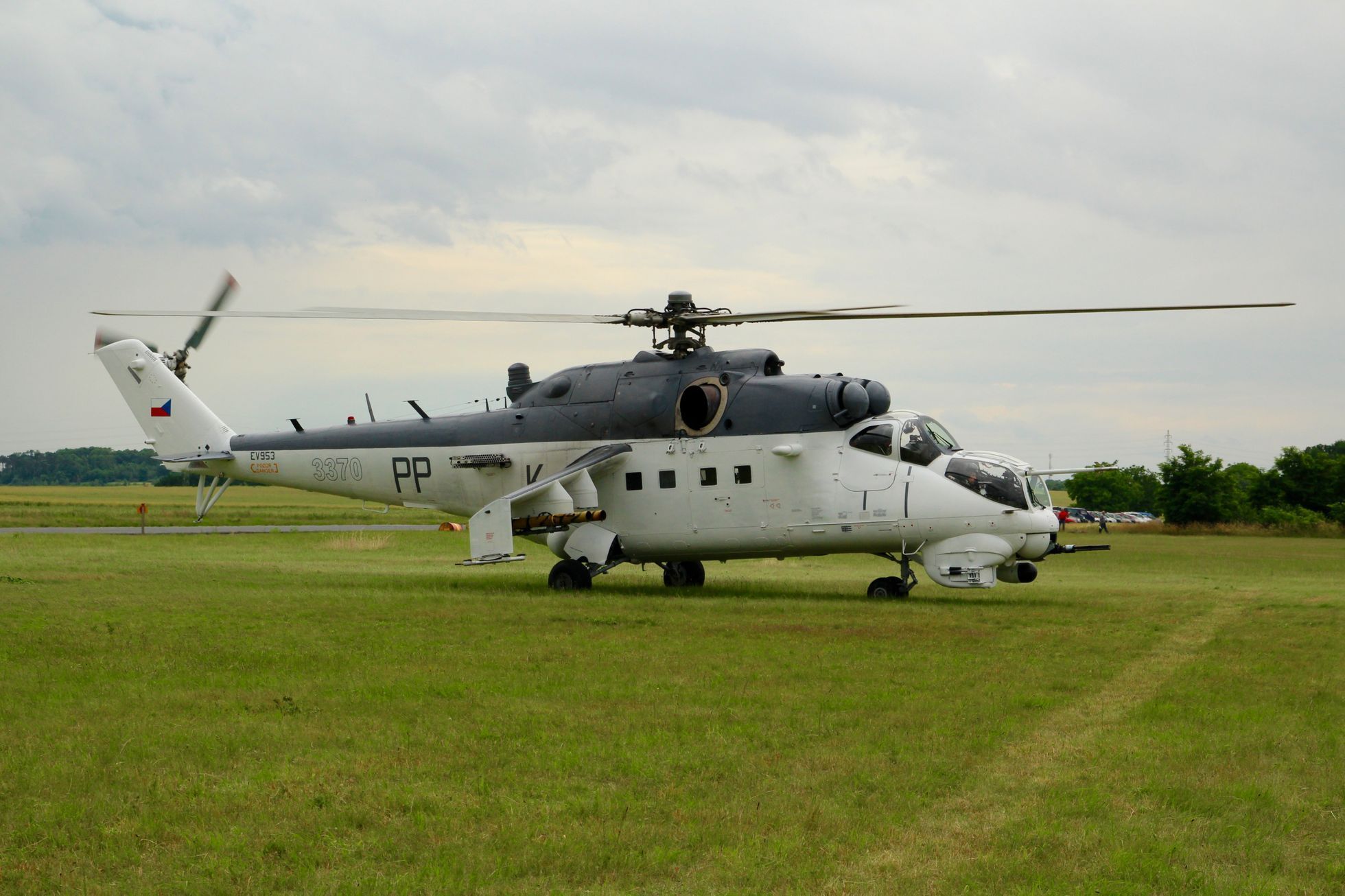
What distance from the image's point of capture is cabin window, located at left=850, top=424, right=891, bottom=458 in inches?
861

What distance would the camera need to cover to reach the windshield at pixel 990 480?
21.1 meters

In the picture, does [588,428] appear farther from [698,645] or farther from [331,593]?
[698,645]

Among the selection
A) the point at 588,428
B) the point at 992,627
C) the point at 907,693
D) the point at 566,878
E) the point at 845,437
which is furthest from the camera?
the point at 588,428

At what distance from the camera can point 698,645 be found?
15008 mm

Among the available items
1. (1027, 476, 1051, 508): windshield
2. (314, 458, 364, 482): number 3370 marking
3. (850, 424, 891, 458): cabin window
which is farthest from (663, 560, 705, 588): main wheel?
(1027, 476, 1051, 508): windshield

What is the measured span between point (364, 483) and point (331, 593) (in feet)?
16.3

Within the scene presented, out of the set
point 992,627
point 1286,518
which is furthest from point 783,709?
point 1286,518

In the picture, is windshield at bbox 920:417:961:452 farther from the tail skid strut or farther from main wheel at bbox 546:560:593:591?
the tail skid strut

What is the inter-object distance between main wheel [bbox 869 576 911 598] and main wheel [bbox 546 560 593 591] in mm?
5447

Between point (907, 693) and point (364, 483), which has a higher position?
point (364, 483)

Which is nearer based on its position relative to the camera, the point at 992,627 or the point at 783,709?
the point at 783,709

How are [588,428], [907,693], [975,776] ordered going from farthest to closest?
[588,428] → [907,693] → [975,776]

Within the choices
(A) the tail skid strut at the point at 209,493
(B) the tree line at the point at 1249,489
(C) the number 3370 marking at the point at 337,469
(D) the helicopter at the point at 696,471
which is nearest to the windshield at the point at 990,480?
(D) the helicopter at the point at 696,471

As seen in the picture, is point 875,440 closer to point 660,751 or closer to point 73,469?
point 660,751
